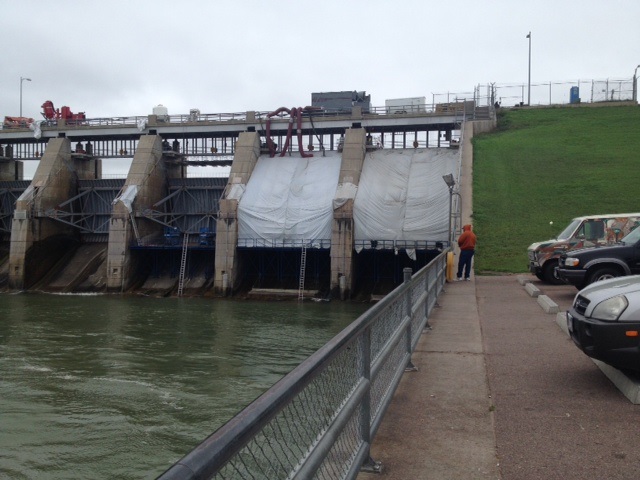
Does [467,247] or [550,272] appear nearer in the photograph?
[550,272]

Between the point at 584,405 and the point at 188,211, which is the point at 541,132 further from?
the point at 584,405

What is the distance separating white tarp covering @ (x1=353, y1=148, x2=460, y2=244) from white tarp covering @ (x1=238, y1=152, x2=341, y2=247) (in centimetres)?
216

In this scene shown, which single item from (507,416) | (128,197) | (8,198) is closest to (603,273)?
(507,416)

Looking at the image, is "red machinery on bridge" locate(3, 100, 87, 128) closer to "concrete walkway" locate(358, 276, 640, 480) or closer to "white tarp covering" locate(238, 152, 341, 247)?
"white tarp covering" locate(238, 152, 341, 247)

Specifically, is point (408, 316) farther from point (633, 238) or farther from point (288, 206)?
point (288, 206)

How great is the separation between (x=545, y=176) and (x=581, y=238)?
18261 mm

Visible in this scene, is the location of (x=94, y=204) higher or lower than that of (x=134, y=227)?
higher

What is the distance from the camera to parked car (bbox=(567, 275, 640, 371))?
652 cm

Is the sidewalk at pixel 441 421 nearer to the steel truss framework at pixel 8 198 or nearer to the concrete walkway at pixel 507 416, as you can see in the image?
the concrete walkway at pixel 507 416

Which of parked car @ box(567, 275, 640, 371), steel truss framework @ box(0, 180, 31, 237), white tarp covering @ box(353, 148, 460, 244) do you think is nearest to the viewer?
parked car @ box(567, 275, 640, 371)

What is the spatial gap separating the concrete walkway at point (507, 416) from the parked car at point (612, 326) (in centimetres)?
47

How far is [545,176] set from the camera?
37.0 meters

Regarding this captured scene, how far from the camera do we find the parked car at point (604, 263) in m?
14.9

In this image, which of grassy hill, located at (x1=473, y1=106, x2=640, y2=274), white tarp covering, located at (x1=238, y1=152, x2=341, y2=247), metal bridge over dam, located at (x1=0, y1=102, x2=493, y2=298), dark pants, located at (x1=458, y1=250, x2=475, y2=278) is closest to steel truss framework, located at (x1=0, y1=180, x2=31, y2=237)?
metal bridge over dam, located at (x1=0, y1=102, x2=493, y2=298)
